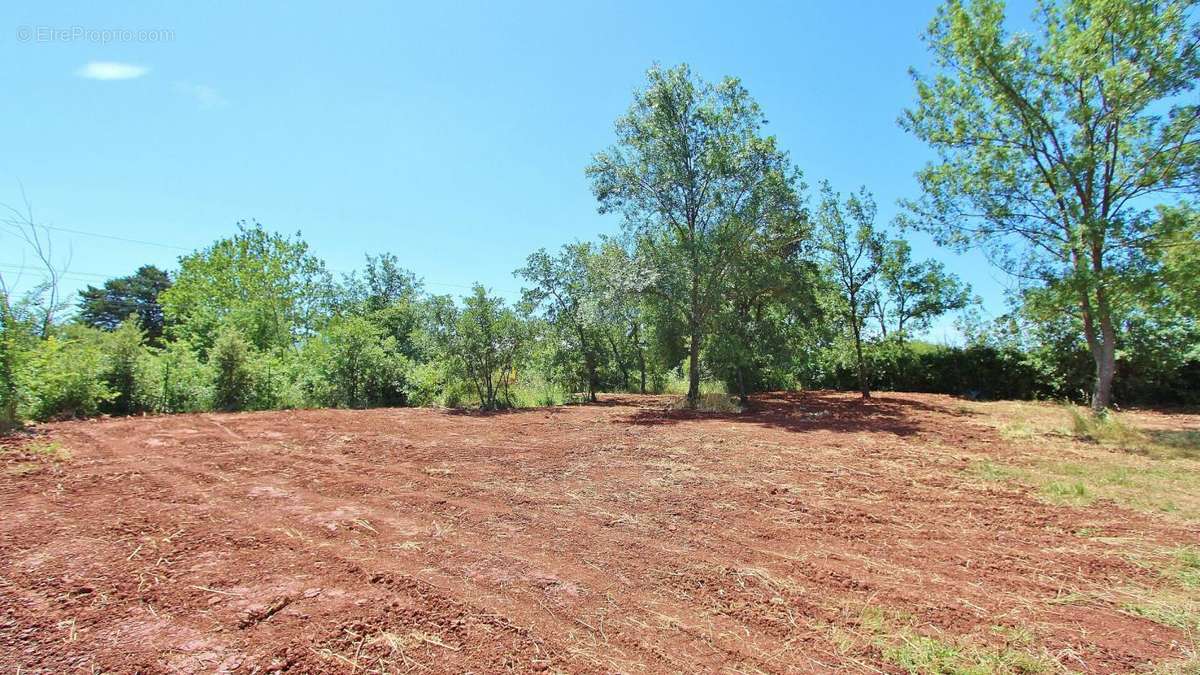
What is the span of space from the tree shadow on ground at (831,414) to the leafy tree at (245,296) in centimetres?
1410

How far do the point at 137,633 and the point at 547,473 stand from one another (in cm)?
383

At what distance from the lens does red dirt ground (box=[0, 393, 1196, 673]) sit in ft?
7.77

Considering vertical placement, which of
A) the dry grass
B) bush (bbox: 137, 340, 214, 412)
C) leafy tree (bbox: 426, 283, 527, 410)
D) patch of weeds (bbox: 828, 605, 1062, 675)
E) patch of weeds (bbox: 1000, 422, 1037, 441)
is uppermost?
leafy tree (bbox: 426, 283, 527, 410)

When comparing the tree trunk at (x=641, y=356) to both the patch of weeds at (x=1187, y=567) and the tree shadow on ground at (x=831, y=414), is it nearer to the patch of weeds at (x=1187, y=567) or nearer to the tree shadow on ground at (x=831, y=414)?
the tree shadow on ground at (x=831, y=414)

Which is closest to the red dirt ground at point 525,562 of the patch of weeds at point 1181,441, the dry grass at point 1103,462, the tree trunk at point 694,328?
the dry grass at point 1103,462

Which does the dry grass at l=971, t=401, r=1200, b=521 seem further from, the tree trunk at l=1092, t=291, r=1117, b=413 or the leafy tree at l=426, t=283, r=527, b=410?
the leafy tree at l=426, t=283, r=527, b=410

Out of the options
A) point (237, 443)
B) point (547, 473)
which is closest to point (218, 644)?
point (547, 473)

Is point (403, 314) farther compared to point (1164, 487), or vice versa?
point (403, 314)

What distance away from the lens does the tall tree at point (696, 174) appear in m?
13.4

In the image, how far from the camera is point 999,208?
33.1ft

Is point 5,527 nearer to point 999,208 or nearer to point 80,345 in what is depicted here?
point 80,345

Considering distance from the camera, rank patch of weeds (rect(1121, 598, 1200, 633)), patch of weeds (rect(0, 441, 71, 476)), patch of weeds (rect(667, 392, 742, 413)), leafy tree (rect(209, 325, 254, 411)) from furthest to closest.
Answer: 1. patch of weeds (rect(667, 392, 742, 413))
2. leafy tree (rect(209, 325, 254, 411))
3. patch of weeds (rect(0, 441, 71, 476))
4. patch of weeds (rect(1121, 598, 1200, 633))

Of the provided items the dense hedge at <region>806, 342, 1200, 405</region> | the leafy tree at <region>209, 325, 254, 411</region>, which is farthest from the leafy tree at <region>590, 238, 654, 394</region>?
the leafy tree at <region>209, 325, 254, 411</region>

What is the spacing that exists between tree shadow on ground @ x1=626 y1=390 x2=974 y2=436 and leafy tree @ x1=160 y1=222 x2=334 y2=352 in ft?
46.2
